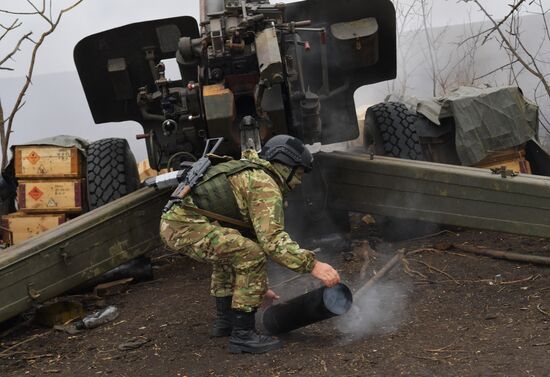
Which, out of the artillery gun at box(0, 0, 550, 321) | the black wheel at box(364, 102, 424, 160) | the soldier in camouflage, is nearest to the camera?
the soldier in camouflage

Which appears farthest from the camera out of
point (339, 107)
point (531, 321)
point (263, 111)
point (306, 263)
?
point (339, 107)

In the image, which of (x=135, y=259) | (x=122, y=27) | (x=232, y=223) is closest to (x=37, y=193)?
(x=135, y=259)

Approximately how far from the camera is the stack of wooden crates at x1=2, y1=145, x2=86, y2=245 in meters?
7.29

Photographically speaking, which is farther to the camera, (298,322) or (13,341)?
(13,341)

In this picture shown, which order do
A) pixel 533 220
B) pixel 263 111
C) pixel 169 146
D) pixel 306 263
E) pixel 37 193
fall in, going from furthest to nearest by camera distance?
pixel 37 193 → pixel 169 146 → pixel 263 111 → pixel 533 220 → pixel 306 263

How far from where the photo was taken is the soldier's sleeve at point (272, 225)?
4.32m

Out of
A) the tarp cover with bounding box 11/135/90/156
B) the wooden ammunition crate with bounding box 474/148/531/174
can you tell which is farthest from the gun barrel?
the wooden ammunition crate with bounding box 474/148/531/174

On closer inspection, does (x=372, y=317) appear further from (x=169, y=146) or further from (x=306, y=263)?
(x=169, y=146)

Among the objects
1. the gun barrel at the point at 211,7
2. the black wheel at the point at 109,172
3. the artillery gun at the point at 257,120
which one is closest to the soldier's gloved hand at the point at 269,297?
the artillery gun at the point at 257,120

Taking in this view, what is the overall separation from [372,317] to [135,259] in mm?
2473

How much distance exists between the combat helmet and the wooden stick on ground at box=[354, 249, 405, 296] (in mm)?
1179

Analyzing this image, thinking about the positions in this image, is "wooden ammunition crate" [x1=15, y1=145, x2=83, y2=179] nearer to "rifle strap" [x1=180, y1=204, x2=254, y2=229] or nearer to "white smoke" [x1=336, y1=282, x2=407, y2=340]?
"rifle strap" [x1=180, y1=204, x2=254, y2=229]

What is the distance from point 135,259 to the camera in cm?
682

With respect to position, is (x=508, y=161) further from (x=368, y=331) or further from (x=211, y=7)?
(x=368, y=331)
